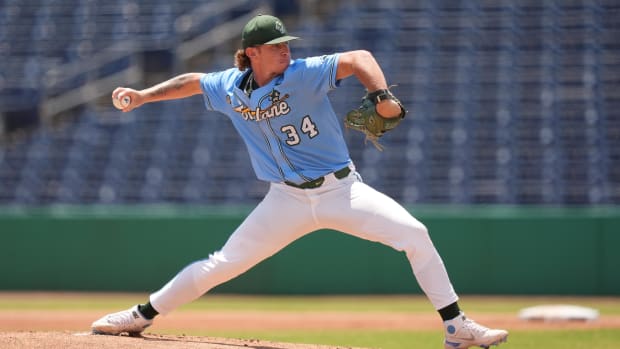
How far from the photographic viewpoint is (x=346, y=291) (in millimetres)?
12945

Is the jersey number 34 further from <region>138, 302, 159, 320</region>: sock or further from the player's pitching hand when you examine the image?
<region>138, 302, 159, 320</region>: sock

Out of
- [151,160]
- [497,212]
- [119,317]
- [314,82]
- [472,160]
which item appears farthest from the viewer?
[151,160]

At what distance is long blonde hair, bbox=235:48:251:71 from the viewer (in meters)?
5.12

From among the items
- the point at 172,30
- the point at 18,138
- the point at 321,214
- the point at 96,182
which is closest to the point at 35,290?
the point at 96,182

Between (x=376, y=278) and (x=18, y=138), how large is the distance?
289 inches

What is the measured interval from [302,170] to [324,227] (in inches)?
12.9

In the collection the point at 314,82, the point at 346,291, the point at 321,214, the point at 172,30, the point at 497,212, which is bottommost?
the point at 346,291

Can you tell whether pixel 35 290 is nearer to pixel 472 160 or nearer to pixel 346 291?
pixel 346 291

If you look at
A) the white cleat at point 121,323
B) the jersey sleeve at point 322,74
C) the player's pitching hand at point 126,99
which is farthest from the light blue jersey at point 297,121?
the white cleat at point 121,323

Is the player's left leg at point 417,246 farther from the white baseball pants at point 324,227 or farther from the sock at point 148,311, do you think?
the sock at point 148,311

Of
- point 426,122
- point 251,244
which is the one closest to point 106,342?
point 251,244

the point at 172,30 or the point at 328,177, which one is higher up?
the point at 172,30

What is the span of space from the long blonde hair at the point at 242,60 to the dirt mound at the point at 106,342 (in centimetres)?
148

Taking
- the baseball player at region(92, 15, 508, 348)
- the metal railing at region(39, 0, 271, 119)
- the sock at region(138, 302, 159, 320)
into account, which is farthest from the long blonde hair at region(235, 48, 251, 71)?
the metal railing at region(39, 0, 271, 119)
